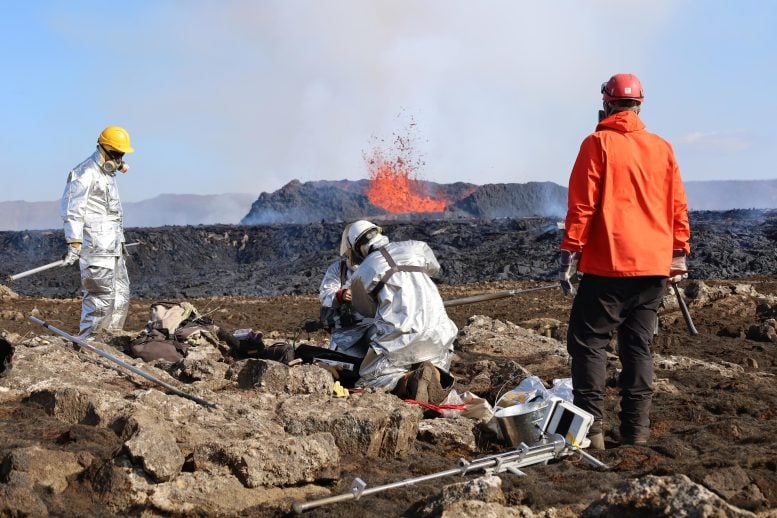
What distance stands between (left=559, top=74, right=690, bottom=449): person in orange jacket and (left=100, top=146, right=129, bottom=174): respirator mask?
540 centimetres

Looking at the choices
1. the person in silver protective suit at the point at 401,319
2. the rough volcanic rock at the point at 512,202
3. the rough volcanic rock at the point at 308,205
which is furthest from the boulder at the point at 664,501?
the rough volcanic rock at the point at 512,202

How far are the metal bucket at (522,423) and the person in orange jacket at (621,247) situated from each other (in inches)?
11.7

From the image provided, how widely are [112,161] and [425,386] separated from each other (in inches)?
174

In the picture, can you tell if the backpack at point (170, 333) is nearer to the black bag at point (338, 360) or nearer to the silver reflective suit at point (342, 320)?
the black bag at point (338, 360)

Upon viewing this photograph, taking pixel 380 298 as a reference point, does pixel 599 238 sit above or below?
above

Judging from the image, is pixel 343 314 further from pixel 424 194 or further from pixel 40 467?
→ pixel 424 194

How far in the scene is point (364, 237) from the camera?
730 centimetres

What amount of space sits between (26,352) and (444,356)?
3256 millimetres

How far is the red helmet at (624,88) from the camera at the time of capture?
5.20 m

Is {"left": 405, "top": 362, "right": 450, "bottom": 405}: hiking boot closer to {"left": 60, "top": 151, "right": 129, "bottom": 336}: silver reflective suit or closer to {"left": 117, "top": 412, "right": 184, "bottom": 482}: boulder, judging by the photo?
{"left": 117, "top": 412, "right": 184, "bottom": 482}: boulder

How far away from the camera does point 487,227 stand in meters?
31.2

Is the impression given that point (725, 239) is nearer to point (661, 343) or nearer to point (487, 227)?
point (487, 227)

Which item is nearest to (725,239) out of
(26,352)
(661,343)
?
(661,343)

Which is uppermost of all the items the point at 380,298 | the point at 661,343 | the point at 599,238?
the point at 599,238
